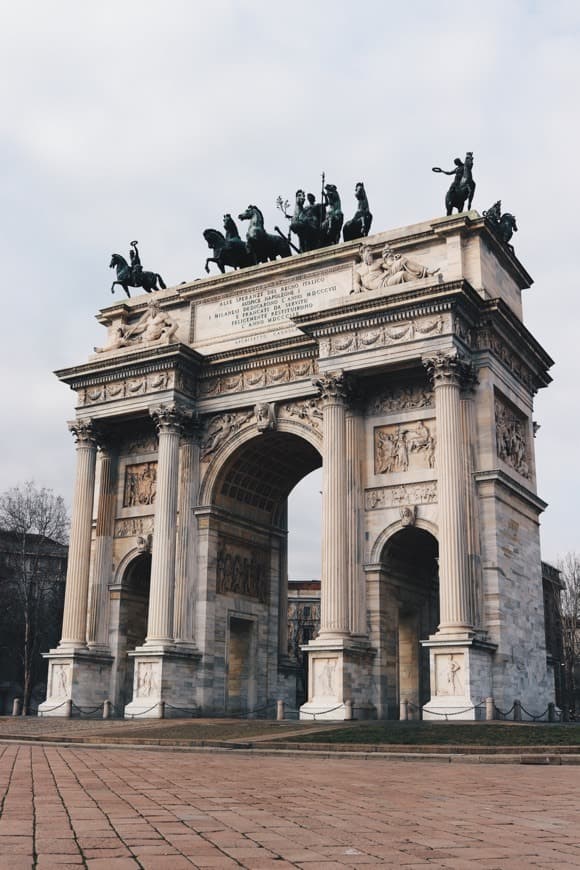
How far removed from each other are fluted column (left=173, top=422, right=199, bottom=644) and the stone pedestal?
11.0 meters

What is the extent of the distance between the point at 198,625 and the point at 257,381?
9788 mm

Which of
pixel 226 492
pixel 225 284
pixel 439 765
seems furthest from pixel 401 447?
pixel 439 765

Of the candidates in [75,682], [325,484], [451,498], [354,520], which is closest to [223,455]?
[325,484]

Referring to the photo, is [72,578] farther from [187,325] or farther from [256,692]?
[187,325]

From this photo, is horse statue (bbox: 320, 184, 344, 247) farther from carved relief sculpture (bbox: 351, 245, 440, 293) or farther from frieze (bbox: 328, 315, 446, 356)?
frieze (bbox: 328, 315, 446, 356)

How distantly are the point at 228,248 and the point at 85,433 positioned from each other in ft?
32.9

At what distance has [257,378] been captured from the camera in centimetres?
3725

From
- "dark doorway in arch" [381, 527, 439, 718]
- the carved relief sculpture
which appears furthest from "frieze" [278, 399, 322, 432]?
"dark doorway in arch" [381, 527, 439, 718]

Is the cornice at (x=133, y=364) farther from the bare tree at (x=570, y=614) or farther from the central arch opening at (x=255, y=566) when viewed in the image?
the bare tree at (x=570, y=614)

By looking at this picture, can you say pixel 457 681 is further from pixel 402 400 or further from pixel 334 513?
pixel 402 400

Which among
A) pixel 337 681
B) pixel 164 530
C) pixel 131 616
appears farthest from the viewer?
pixel 131 616

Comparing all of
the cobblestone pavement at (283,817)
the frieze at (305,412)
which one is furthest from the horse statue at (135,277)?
the cobblestone pavement at (283,817)

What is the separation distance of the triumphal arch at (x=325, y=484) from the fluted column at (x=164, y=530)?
0.26ft

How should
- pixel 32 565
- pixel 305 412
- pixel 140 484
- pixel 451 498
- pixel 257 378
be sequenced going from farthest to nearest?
1. pixel 32 565
2. pixel 140 484
3. pixel 257 378
4. pixel 305 412
5. pixel 451 498
